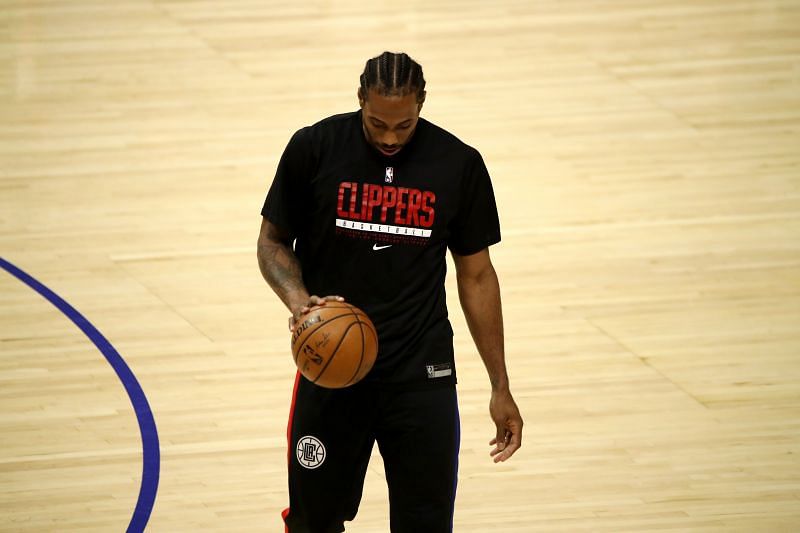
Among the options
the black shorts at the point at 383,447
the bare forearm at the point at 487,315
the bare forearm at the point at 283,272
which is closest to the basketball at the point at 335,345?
the bare forearm at the point at 283,272

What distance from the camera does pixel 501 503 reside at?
666cm

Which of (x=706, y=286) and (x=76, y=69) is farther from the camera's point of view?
(x=76, y=69)

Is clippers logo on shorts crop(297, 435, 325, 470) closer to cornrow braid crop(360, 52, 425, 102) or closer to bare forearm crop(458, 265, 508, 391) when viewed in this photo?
bare forearm crop(458, 265, 508, 391)

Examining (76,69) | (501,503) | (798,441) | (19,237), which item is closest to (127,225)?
(19,237)

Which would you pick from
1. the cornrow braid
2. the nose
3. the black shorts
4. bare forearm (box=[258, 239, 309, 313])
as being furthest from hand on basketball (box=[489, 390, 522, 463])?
the cornrow braid

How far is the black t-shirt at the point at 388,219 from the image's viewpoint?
481 centimetres

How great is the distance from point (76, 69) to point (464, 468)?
643 centimetres

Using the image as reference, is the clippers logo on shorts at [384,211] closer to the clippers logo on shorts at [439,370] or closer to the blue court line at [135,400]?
the clippers logo on shorts at [439,370]

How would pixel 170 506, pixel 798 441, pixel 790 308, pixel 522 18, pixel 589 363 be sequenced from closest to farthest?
pixel 170 506 < pixel 798 441 < pixel 589 363 < pixel 790 308 < pixel 522 18

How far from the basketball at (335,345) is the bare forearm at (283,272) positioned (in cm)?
12

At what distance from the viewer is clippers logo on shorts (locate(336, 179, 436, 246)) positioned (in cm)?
479

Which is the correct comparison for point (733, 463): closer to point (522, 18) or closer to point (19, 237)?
point (19, 237)

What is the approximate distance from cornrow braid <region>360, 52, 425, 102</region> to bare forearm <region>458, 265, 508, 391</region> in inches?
28.7

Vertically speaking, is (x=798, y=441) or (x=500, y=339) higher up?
(x=500, y=339)
